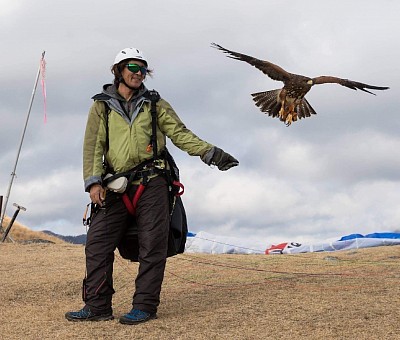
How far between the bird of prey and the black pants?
5.39 metres

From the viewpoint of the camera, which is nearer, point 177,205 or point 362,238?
point 177,205

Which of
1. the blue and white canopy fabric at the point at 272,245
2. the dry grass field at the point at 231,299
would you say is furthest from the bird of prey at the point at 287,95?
the blue and white canopy fabric at the point at 272,245

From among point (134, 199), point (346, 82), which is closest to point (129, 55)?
point (134, 199)

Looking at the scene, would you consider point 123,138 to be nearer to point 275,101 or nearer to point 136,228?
point 136,228

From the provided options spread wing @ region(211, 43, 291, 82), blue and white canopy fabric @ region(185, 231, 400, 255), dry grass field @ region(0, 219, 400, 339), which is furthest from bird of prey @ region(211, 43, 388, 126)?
blue and white canopy fabric @ region(185, 231, 400, 255)

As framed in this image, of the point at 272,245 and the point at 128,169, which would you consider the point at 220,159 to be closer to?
the point at 128,169

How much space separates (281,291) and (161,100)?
2549mm

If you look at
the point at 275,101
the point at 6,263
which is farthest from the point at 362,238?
the point at 6,263

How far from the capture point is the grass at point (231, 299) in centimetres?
524

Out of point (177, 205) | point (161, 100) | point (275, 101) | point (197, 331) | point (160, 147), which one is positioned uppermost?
point (275, 101)

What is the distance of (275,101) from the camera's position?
1149 centimetres

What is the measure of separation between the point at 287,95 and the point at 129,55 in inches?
231

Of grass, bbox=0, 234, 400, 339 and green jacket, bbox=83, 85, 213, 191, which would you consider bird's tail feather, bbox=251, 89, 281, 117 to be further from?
green jacket, bbox=83, 85, 213, 191

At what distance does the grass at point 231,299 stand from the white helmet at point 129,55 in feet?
7.91
